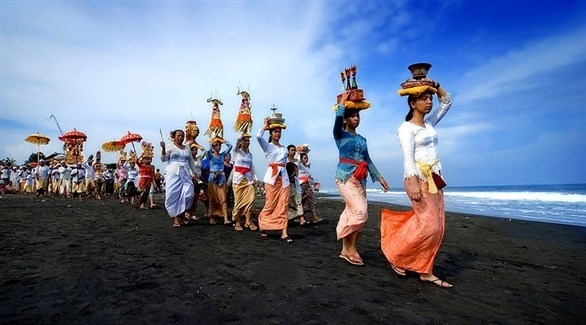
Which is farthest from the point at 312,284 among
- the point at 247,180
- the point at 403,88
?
the point at 247,180

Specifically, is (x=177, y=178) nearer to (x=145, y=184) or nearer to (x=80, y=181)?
(x=145, y=184)

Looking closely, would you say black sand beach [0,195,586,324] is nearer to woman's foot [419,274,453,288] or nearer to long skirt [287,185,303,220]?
woman's foot [419,274,453,288]

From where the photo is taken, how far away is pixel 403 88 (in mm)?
3846

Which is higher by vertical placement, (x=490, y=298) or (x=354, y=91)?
→ (x=354, y=91)

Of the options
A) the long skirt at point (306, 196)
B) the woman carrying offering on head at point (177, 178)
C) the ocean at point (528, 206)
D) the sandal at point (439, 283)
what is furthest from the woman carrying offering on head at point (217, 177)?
the ocean at point (528, 206)

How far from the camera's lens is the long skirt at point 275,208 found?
6.22 metres

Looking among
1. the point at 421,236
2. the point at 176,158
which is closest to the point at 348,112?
the point at 421,236

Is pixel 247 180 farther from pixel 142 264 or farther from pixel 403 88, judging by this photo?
pixel 403 88

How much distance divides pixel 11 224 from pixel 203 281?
6.15m

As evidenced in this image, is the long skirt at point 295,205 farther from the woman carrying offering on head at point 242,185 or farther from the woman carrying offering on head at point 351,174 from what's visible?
the woman carrying offering on head at point 351,174

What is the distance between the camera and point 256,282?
11.3 feet

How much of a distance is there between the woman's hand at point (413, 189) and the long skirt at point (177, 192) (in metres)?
5.20

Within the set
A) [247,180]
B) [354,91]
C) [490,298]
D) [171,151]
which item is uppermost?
[354,91]

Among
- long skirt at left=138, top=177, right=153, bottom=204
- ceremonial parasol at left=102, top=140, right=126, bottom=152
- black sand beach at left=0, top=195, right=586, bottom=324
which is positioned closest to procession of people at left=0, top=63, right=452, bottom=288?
long skirt at left=138, top=177, right=153, bottom=204
